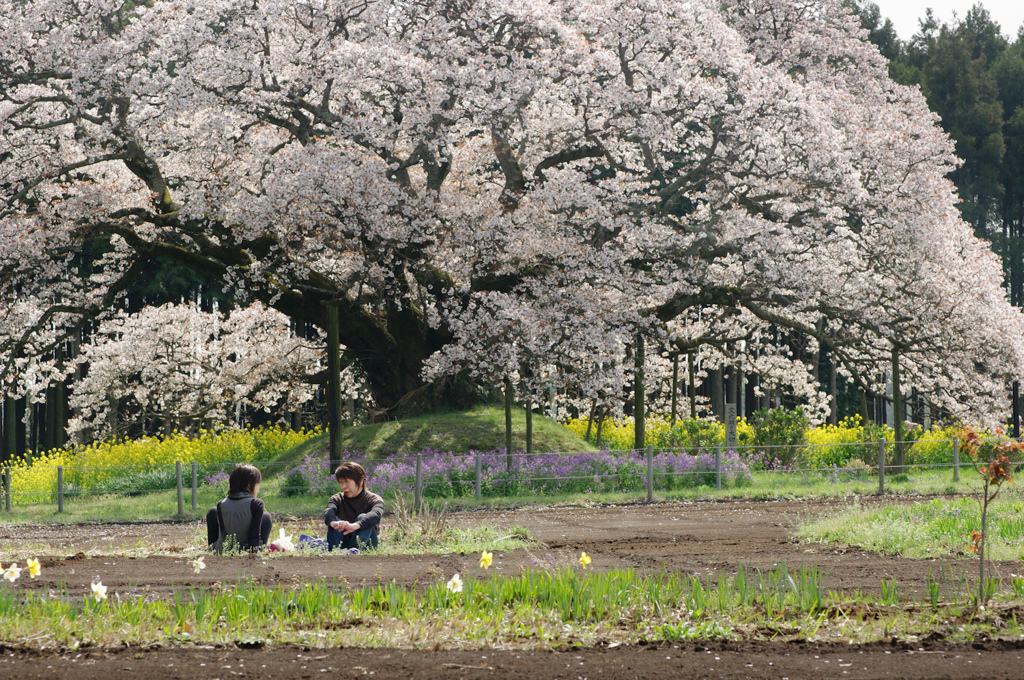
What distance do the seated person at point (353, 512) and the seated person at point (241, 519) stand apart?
0.64 m

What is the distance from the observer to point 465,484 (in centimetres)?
1958

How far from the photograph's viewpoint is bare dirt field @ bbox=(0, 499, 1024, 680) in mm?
5281

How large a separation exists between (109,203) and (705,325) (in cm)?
1691

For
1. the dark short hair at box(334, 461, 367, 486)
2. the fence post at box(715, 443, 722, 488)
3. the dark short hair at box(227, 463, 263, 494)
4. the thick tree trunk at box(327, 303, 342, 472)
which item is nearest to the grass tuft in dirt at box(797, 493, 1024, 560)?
the dark short hair at box(334, 461, 367, 486)

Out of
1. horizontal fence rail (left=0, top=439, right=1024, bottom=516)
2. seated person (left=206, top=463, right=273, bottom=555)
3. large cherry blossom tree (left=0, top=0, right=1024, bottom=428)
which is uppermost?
large cherry blossom tree (left=0, top=0, right=1024, bottom=428)

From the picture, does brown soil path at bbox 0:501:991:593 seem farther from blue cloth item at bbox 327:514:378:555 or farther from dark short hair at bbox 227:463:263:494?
dark short hair at bbox 227:463:263:494

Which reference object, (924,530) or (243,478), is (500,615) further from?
(924,530)

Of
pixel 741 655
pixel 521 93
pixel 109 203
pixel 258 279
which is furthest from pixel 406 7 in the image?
pixel 741 655

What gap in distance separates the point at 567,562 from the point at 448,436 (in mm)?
14187

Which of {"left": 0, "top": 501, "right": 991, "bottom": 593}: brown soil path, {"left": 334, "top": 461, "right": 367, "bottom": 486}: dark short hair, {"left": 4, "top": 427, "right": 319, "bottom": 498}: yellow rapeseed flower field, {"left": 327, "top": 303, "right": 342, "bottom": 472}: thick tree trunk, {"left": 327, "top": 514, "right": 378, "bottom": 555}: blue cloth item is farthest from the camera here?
{"left": 4, "top": 427, "right": 319, "bottom": 498}: yellow rapeseed flower field

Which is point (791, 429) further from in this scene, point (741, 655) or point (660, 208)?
Answer: point (741, 655)

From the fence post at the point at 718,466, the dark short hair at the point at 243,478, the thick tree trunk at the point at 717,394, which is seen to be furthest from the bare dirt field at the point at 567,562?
the thick tree trunk at the point at 717,394

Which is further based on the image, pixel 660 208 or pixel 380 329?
pixel 380 329

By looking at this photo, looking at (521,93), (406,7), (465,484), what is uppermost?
(406,7)
